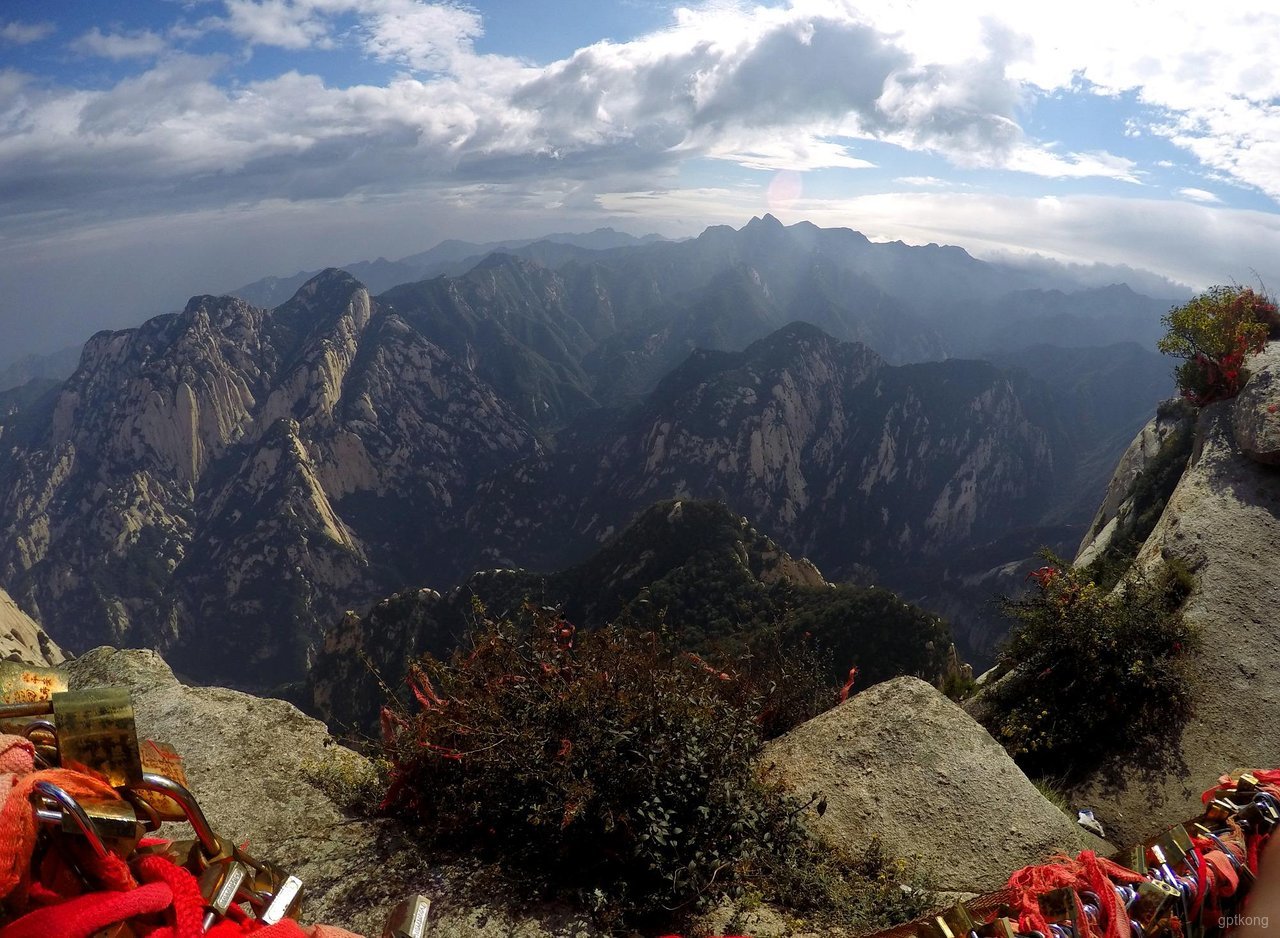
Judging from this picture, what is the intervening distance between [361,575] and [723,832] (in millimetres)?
185183

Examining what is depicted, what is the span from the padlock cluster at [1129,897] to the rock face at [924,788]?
93.9 inches

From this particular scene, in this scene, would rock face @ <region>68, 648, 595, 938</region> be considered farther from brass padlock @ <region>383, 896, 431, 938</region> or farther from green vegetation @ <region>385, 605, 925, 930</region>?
brass padlock @ <region>383, 896, 431, 938</region>

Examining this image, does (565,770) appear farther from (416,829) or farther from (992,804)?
(992,804)

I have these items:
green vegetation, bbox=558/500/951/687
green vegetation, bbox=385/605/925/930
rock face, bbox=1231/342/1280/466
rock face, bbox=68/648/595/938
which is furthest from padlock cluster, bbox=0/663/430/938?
green vegetation, bbox=558/500/951/687

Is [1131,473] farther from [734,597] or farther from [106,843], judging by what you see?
[734,597]

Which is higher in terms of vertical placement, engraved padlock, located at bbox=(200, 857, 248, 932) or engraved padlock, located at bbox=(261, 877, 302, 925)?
engraved padlock, located at bbox=(200, 857, 248, 932)

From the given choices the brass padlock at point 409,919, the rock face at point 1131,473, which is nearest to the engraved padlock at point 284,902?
the brass padlock at point 409,919

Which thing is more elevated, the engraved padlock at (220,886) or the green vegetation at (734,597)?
the engraved padlock at (220,886)

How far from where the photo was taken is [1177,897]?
2.40 metres

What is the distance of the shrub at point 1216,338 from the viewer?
516 inches

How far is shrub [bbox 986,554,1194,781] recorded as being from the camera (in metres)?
7.67

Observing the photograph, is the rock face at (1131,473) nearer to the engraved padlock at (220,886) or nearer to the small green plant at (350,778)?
the small green plant at (350,778)

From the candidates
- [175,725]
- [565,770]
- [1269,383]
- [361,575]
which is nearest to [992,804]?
[565,770]

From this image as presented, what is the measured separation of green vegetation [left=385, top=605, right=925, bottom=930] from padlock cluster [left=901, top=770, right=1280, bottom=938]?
1598 millimetres
